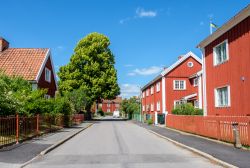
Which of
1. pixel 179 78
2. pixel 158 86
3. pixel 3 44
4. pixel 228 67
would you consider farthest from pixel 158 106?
pixel 228 67

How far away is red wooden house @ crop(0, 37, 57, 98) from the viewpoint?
113ft

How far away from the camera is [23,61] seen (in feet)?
119

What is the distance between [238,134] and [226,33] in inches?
306

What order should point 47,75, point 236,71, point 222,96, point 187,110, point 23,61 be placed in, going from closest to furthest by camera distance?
1. point 236,71
2. point 222,96
3. point 187,110
4. point 23,61
5. point 47,75

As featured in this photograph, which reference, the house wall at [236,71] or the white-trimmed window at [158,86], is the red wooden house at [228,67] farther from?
the white-trimmed window at [158,86]

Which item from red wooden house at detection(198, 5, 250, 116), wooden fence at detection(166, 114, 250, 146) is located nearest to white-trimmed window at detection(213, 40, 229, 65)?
red wooden house at detection(198, 5, 250, 116)

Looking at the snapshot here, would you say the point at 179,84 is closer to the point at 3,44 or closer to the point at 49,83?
the point at 49,83

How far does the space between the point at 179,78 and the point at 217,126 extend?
2897 cm

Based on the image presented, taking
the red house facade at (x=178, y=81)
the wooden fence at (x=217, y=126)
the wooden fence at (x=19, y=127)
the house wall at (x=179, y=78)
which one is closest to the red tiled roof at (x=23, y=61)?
the wooden fence at (x=19, y=127)

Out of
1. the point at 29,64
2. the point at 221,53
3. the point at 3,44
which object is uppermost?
the point at 3,44

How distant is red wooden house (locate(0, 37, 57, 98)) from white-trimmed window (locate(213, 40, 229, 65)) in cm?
1673

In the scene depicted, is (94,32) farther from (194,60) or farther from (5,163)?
(5,163)

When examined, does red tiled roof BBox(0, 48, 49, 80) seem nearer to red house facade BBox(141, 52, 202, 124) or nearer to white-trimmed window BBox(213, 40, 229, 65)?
red house facade BBox(141, 52, 202, 124)

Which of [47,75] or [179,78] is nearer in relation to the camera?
[47,75]
